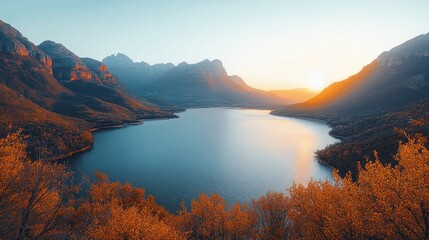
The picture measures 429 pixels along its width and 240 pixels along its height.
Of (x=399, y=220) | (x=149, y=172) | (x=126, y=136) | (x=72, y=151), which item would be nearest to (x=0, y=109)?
(x=72, y=151)

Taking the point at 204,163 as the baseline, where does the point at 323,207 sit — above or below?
above

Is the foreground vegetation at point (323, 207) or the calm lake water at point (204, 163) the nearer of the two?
the foreground vegetation at point (323, 207)

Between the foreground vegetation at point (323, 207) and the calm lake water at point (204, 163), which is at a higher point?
the foreground vegetation at point (323, 207)

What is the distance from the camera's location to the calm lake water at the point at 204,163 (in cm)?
7519

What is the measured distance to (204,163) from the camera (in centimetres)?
10325

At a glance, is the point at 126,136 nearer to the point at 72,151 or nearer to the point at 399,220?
the point at 72,151

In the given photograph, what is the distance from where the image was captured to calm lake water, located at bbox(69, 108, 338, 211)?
75.2 meters

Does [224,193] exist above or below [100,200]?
below

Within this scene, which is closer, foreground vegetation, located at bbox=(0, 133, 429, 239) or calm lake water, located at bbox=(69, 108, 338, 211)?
foreground vegetation, located at bbox=(0, 133, 429, 239)

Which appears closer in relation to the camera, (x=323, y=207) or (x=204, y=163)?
(x=323, y=207)

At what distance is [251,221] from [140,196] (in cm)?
2543

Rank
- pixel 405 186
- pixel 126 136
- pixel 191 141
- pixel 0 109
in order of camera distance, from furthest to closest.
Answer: pixel 126 136 < pixel 191 141 < pixel 0 109 < pixel 405 186

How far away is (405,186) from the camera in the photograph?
20125 millimetres

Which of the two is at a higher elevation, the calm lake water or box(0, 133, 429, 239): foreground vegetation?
box(0, 133, 429, 239): foreground vegetation
